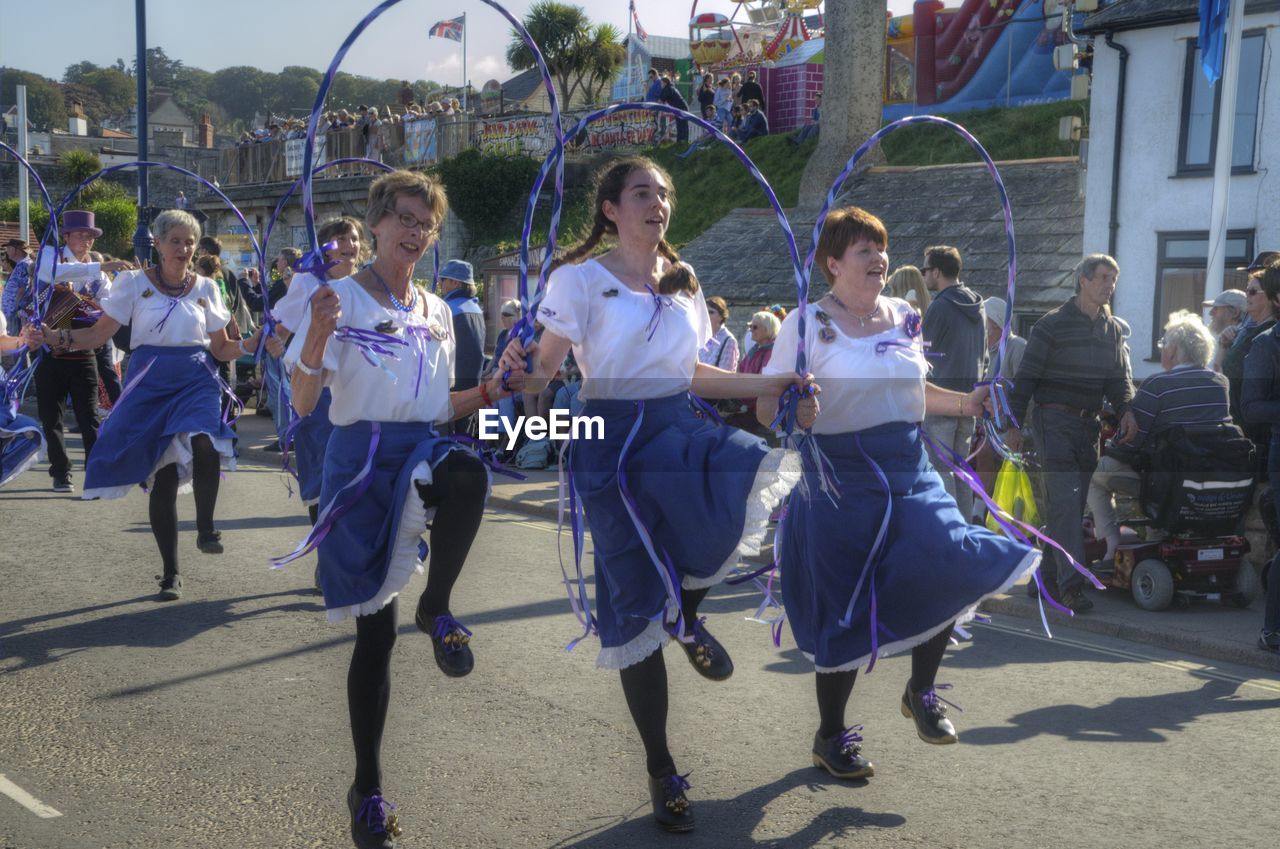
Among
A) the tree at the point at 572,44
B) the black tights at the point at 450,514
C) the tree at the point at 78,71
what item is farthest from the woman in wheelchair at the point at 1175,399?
the tree at the point at 78,71

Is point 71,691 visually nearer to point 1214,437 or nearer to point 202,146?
point 1214,437

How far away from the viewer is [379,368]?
407cm

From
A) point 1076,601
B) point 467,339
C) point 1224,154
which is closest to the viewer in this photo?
point 1076,601

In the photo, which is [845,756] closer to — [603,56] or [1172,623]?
[1172,623]

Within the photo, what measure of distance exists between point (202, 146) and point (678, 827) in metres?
62.1

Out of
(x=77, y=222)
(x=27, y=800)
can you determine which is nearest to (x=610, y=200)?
(x=27, y=800)

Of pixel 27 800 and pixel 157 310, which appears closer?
pixel 27 800

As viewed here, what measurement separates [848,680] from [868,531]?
518mm

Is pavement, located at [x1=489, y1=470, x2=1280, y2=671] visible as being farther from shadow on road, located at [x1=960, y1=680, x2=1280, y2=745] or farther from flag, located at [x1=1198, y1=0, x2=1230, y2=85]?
flag, located at [x1=1198, y1=0, x2=1230, y2=85]

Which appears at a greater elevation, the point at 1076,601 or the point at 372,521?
the point at 372,521

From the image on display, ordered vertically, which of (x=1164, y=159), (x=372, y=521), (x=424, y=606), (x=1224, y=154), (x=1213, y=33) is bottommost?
(x=424, y=606)

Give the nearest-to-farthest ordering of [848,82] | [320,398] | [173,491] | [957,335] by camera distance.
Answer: [320,398] → [173,491] → [957,335] → [848,82]

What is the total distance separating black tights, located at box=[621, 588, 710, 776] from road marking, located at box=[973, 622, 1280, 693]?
336 centimetres

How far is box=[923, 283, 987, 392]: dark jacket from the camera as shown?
8211 millimetres
